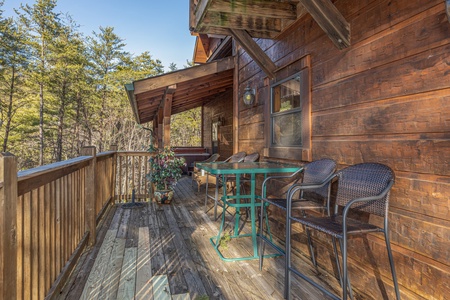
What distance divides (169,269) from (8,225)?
145 cm

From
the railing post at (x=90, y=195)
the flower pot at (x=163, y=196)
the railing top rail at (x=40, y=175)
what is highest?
the railing top rail at (x=40, y=175)

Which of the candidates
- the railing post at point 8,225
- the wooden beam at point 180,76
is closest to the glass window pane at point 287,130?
the wooden beam at point 180,76

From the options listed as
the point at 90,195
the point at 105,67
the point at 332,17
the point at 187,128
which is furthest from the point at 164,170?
the point at 105,67

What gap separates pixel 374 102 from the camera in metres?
1.70

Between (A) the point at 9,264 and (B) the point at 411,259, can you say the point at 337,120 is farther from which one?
(A) the point at 9,264

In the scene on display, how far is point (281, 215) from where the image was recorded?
308 cm

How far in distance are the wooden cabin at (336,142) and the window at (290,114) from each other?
0.01m

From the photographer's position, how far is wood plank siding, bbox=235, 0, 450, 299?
132 centimetres

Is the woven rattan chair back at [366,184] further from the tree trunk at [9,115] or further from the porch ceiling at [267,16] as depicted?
the tree trunk at [9,115]

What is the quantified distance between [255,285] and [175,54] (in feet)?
81.1

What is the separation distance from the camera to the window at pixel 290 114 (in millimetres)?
2479

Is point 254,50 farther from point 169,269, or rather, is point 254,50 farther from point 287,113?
point 169,269

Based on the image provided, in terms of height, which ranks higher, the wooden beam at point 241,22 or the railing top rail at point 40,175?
the wooden beam at point 241,22

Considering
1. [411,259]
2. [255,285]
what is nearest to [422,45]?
[411,259]
